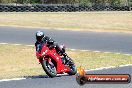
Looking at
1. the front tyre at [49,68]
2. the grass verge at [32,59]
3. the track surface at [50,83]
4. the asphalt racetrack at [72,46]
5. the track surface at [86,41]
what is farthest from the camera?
the track surface at [86,41]

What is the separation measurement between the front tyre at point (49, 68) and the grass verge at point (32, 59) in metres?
1.56

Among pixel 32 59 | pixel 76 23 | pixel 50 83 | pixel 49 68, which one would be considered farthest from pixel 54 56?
pixel 76 23

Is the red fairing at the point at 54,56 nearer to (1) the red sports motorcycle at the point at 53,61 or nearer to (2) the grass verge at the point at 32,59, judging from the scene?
(1) the red sports motorcycle at the point at 53,61

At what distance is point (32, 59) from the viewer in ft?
64.2

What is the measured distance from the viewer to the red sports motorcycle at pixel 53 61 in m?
12.4

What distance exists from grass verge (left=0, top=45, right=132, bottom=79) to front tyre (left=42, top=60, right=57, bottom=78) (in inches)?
61.3

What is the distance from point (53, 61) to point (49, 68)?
1.05 feet

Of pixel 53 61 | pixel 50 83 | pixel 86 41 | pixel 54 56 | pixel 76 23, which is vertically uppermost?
pixel 54 56

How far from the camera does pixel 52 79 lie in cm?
1227

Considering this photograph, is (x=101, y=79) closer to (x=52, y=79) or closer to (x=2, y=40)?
(x=52, y=79)

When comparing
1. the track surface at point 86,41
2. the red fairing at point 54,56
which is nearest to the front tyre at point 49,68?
the red fairing at point 54,56

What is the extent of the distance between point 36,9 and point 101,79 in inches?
2164

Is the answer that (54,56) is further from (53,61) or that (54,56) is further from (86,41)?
(86,41)

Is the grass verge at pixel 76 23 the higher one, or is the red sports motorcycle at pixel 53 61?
the red sports motorcycle at pixel 53 61
